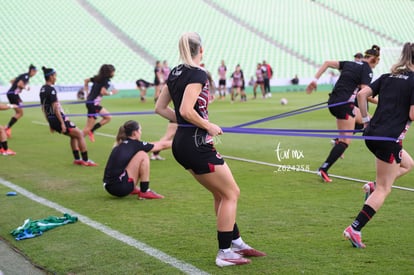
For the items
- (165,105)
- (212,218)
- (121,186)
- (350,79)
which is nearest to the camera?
(165,105)

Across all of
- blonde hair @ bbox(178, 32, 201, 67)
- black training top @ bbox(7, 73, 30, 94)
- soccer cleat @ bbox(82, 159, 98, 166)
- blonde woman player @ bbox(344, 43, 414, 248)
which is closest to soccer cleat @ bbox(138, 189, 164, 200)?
blonde woman player @ bbox(344, 43, 414, 248)

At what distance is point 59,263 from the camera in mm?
5574

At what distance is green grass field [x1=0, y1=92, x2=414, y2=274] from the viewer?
214 inches

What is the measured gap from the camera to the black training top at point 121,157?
8398 millimetres

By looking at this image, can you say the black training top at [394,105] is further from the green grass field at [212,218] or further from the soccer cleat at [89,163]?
the soccer cleat at [89,163]

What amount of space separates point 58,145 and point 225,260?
11073mm

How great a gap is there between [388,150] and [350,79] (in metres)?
4.15

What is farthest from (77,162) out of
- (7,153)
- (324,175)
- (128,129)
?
(324,175)

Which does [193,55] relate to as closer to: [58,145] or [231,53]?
[58,145]

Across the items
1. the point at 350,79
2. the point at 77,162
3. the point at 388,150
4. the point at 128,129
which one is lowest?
the point at 77,162

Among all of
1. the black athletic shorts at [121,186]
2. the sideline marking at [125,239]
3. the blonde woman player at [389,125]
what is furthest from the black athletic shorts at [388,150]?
the black athletic shorts at [121,186]

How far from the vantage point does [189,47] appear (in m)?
5.02

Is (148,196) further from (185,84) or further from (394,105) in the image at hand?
(394,105)

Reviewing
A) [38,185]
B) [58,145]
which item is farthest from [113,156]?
[58,145]
